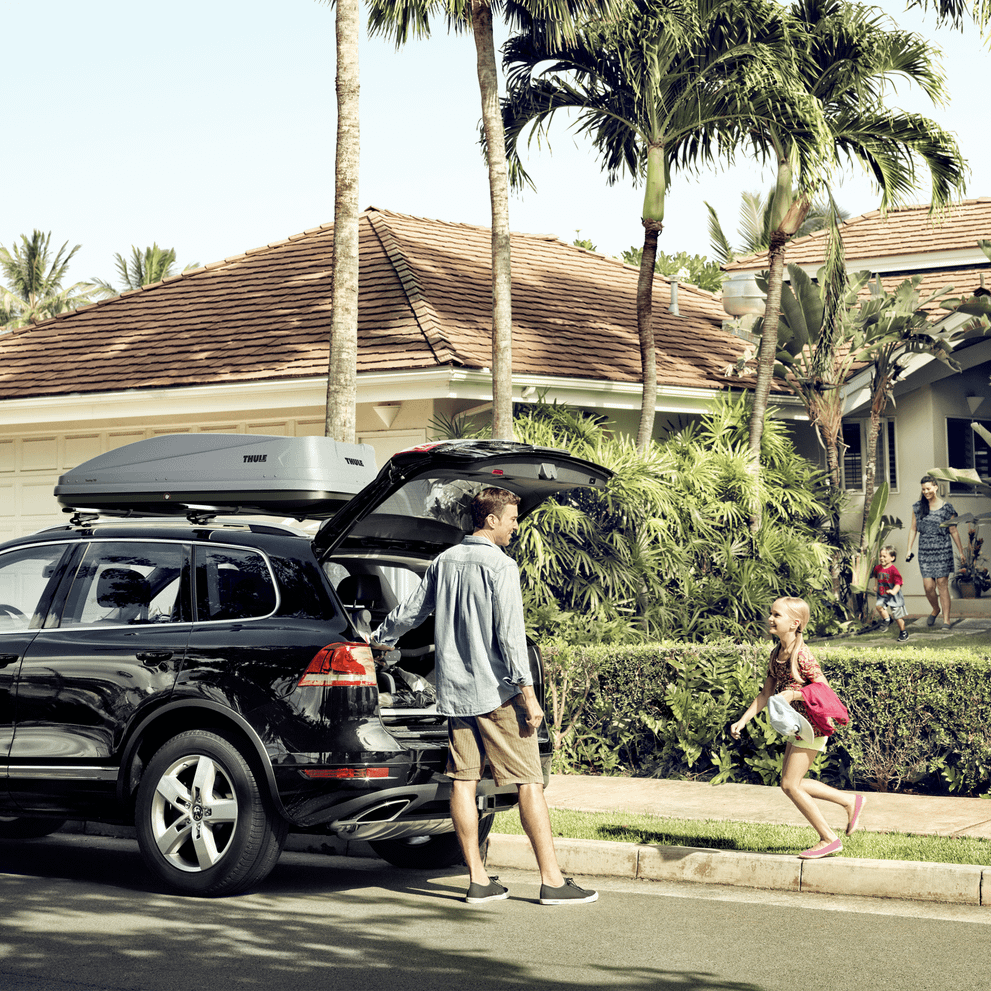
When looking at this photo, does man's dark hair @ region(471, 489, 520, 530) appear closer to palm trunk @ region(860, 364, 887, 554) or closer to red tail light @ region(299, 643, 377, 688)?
red tail light @ region(299, 643, 377, 688)

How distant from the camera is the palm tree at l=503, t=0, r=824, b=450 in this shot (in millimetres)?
15055

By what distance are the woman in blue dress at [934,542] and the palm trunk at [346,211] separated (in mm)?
8385

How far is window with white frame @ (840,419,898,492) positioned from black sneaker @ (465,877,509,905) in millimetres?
15001

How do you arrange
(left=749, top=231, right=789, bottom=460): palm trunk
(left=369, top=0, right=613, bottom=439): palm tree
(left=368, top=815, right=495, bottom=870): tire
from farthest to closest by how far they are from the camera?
(left=749, top=231, right=789, bottom=460): palm trunk, (left=369, top=0, right=613, bottom=439): palm tree, (left=368, top=815, right=495, bottom=870): tire

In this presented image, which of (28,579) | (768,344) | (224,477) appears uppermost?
(768,344)

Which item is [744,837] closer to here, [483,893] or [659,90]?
[483,893]

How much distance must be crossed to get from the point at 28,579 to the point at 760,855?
4.18 m

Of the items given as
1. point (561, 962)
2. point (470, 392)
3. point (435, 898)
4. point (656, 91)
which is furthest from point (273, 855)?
point (656, 91)

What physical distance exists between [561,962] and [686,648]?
16.2ft

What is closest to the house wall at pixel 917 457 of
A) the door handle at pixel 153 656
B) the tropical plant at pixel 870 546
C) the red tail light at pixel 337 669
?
the tropical plant at pixel 870 546

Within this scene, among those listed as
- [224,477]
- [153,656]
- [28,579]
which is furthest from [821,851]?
[28,579]

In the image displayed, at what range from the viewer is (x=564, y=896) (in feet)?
21.7

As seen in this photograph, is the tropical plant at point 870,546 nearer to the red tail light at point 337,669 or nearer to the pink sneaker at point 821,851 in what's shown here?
the pink sneaker at point 821,851

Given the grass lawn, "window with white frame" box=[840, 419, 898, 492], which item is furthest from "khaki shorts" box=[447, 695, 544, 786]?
"window with white frame" box=[840, 419, 898, 492]
